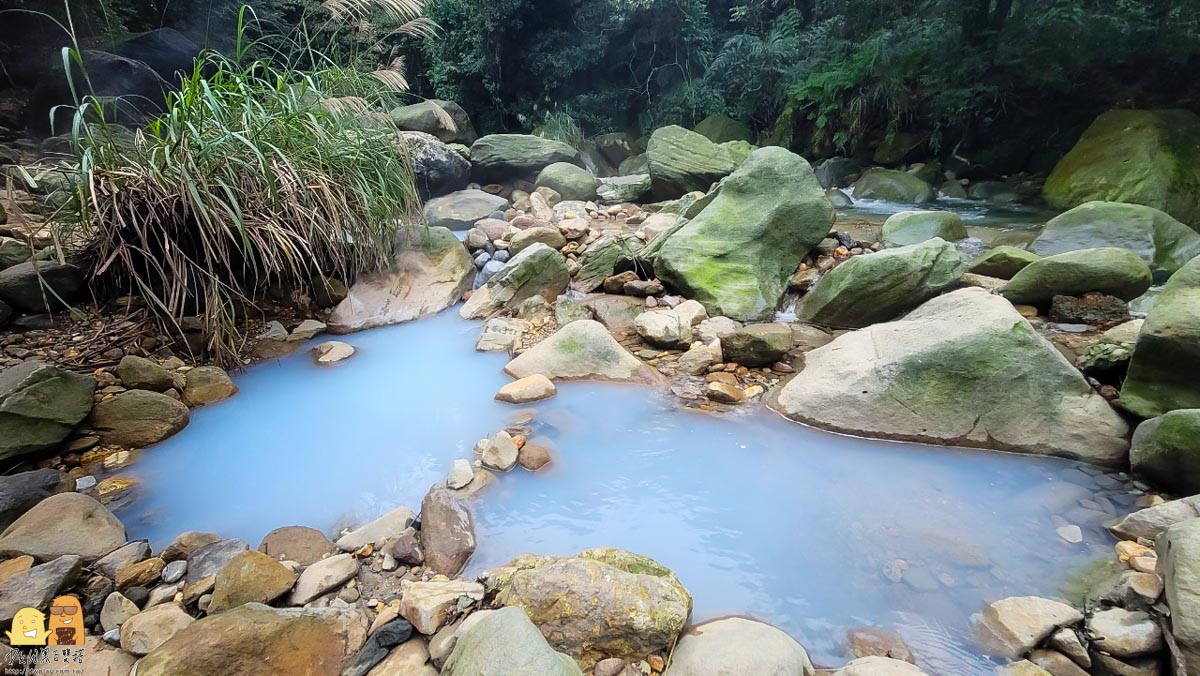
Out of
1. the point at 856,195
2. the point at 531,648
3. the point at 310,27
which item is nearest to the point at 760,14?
the point at 856,195

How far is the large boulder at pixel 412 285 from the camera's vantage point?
3736 mm

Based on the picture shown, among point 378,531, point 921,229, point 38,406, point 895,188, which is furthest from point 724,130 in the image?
point 38,406

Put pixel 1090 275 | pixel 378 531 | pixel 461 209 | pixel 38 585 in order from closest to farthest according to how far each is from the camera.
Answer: pixel 38 585 < pixel 378 531 < pixel 1090 275 < pixel 461 209

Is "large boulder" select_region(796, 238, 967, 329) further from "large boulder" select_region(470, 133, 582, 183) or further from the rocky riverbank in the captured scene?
"large boulder" select_region(470, 133, 582, 183)

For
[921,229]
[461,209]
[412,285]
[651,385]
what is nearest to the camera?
[651,385]

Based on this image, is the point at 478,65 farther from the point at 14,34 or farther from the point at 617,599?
the point at 617,599

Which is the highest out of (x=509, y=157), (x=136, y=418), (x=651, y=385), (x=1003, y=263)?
(x=509, y=157)

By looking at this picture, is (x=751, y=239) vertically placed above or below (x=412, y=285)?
above

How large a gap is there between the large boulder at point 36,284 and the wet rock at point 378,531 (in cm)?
232

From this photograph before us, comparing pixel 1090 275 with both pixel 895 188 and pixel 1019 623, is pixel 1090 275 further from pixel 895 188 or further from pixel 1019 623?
pixel 895 188

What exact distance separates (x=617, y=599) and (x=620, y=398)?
1430 millimetres

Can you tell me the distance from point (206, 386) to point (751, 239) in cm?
334

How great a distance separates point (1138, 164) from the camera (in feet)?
16.9

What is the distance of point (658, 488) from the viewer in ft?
6.99
